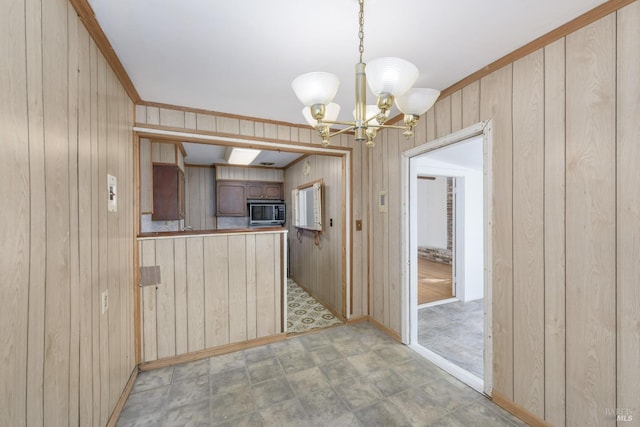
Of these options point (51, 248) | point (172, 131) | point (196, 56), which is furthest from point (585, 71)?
point (172, 131)

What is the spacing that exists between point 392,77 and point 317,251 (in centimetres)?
334

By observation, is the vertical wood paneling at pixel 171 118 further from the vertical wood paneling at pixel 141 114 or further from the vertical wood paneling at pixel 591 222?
the vertical wood paneling at pixel 591 222

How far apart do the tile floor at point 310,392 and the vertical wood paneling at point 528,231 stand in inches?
13.5

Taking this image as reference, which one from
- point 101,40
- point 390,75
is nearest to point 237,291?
A: point 101,40

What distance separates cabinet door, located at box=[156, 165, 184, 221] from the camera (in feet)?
11.7

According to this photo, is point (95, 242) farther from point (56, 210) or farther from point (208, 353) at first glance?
point (208, 353)

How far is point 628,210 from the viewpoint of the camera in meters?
1.28

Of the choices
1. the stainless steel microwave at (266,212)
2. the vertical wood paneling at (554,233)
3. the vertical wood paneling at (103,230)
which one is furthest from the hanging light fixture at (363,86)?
the stainless steel microwave at (266,212)

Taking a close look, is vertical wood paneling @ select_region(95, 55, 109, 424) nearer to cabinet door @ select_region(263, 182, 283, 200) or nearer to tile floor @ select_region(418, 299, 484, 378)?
tile floor @ select_region(418, 299, 484, 378)

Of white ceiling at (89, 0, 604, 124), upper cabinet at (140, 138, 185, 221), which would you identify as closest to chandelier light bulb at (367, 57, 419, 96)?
white ceiling at (89, 0, 604, 124)

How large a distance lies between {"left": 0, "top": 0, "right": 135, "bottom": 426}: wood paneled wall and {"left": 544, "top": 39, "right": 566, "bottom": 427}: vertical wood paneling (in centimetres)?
247

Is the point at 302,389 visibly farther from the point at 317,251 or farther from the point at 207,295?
the point at 317,251

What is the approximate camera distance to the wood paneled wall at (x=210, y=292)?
7.88 feet

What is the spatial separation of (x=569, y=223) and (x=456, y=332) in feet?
6.64
